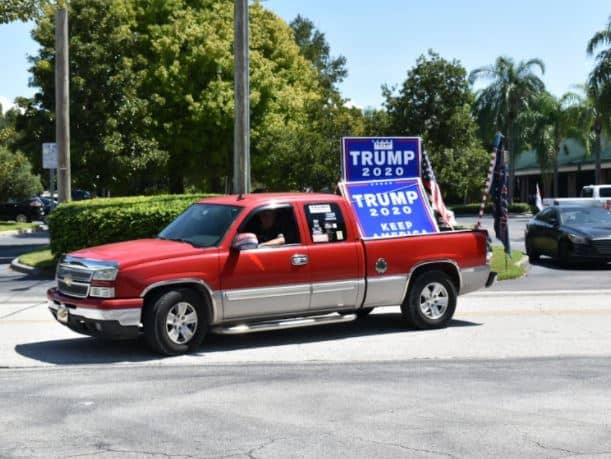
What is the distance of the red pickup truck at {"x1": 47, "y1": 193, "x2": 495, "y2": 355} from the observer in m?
9.58

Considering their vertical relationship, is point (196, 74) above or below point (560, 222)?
above

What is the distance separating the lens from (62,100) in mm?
22219

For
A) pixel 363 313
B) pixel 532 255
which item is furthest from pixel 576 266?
pixel 363 313

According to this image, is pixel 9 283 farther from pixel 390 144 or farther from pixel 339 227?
pixel 339 227

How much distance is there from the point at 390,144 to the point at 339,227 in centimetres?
694

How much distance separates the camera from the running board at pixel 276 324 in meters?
9.99

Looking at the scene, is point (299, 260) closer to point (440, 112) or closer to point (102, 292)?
point (102, 292)

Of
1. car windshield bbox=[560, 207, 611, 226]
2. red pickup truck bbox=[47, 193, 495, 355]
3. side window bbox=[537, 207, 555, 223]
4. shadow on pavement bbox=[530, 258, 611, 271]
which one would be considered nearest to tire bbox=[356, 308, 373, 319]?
red pickup truck bbox=[47, 193, 495, 355]

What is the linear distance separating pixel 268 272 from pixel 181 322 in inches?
45.4

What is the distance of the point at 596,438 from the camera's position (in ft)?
21.2

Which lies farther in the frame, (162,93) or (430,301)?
(162,93)

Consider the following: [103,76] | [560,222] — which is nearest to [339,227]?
[560,222]

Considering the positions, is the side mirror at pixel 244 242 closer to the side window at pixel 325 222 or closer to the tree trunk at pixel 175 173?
the side window at pixel 325 222

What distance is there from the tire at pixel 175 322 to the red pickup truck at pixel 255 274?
0.01 meters
